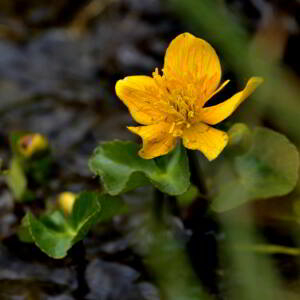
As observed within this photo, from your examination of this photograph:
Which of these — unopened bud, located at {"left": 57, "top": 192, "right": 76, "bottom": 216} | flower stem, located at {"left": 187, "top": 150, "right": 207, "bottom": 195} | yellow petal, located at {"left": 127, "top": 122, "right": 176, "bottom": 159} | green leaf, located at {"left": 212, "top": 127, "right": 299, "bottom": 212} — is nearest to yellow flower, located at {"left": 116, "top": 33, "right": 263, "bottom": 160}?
yellow petal, located at {"left": 127, "top": 122, "right": 176, "bottom": 159}

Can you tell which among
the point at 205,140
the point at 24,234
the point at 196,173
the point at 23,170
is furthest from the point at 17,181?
the point at 205,140

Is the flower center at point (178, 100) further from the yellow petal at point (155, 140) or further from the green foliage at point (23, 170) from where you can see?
the green foliage at point (23, 170)

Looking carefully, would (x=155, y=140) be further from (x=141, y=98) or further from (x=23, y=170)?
(x=23, y=170)

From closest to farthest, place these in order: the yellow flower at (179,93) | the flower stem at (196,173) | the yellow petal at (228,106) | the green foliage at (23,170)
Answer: the yellow petal at (228,106) → the yellow flower at (179,93) → the flower stem at (196,173) → the green foliage at (23,170)

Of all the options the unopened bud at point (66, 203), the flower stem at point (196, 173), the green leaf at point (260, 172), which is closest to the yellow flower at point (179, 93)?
the flower stem at point (196, 173)

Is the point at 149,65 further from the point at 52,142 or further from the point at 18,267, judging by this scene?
the point at 18,267

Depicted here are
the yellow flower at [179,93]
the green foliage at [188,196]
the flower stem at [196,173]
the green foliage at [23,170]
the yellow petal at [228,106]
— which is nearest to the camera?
the yellow petal at [228,106]

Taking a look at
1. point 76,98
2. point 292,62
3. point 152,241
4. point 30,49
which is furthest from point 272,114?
point 30,49
